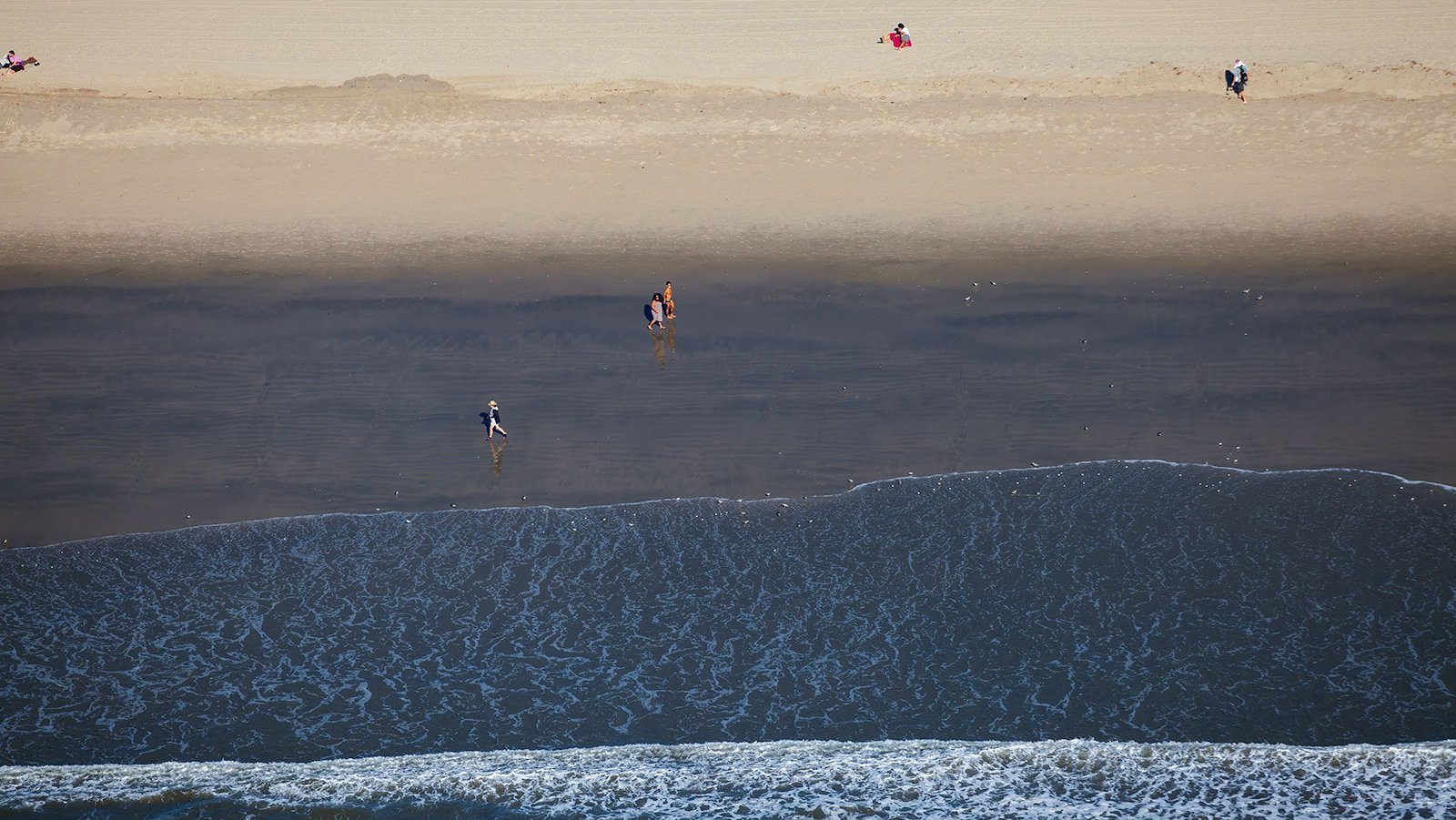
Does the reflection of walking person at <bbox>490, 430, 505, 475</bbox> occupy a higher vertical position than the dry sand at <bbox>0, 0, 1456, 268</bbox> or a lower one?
lower

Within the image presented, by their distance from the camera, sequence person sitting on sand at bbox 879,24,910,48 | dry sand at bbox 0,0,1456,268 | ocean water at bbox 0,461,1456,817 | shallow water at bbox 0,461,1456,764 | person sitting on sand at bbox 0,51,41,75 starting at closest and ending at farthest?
1. ocean water at bbox 0,461,1456,817
2. shallow water at bbox 0,461,1456,764
3. dry sand at bbox 0,0,1456,268
4. person sitting on sand at bbox 879,24,910,48
5. person sitting on sand at bbox 0,51,41,75

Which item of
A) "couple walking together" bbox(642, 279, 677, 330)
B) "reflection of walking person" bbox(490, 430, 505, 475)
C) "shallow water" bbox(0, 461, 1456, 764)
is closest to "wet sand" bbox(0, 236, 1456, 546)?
"reflection of walking person" bbox(490, 430, 505, 475)

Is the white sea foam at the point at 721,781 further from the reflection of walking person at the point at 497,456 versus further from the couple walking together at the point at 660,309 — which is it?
the couple walking together at the point at 660,309

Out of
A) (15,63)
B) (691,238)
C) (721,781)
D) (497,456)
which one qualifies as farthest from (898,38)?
(15,63)

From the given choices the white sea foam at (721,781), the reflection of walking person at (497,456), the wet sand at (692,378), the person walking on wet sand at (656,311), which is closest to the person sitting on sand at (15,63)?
the wet sand at (692,378)

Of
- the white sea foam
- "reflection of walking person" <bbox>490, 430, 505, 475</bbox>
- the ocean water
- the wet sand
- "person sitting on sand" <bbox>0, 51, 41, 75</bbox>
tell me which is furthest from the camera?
"person sitting on sand" <bbox>0, 51, 41, 75</bbox>

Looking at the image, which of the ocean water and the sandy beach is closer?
the ocean water

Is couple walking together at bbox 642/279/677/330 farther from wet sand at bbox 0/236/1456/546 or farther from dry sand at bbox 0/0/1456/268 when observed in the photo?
dry sand at bbox 0/0/1456/268

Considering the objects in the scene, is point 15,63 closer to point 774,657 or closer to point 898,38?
point 898,38
